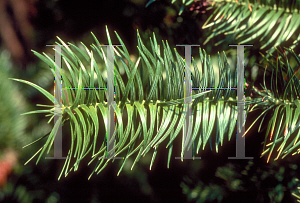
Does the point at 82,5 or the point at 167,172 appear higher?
the point at 82,5

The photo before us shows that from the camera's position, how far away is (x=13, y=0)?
1.19ft

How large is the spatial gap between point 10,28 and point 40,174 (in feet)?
0.82

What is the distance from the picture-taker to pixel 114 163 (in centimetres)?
35

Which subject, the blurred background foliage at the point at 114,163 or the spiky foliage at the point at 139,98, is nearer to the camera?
the spiky foliage at the point at 139,98

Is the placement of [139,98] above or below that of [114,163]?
above

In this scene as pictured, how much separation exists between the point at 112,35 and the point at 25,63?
15 centimetres

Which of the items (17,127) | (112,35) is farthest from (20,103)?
(112,35)

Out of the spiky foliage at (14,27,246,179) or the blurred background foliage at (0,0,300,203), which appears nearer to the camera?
the spiky foliage at (14,27,246,179)

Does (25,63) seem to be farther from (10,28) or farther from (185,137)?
(185,137)

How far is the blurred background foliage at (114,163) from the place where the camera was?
0.32 m

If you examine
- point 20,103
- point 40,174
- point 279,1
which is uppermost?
point 279,1

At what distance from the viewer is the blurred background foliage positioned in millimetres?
321

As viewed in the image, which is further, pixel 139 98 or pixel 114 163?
pixel 114 163

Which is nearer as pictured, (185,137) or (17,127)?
(185,137)
